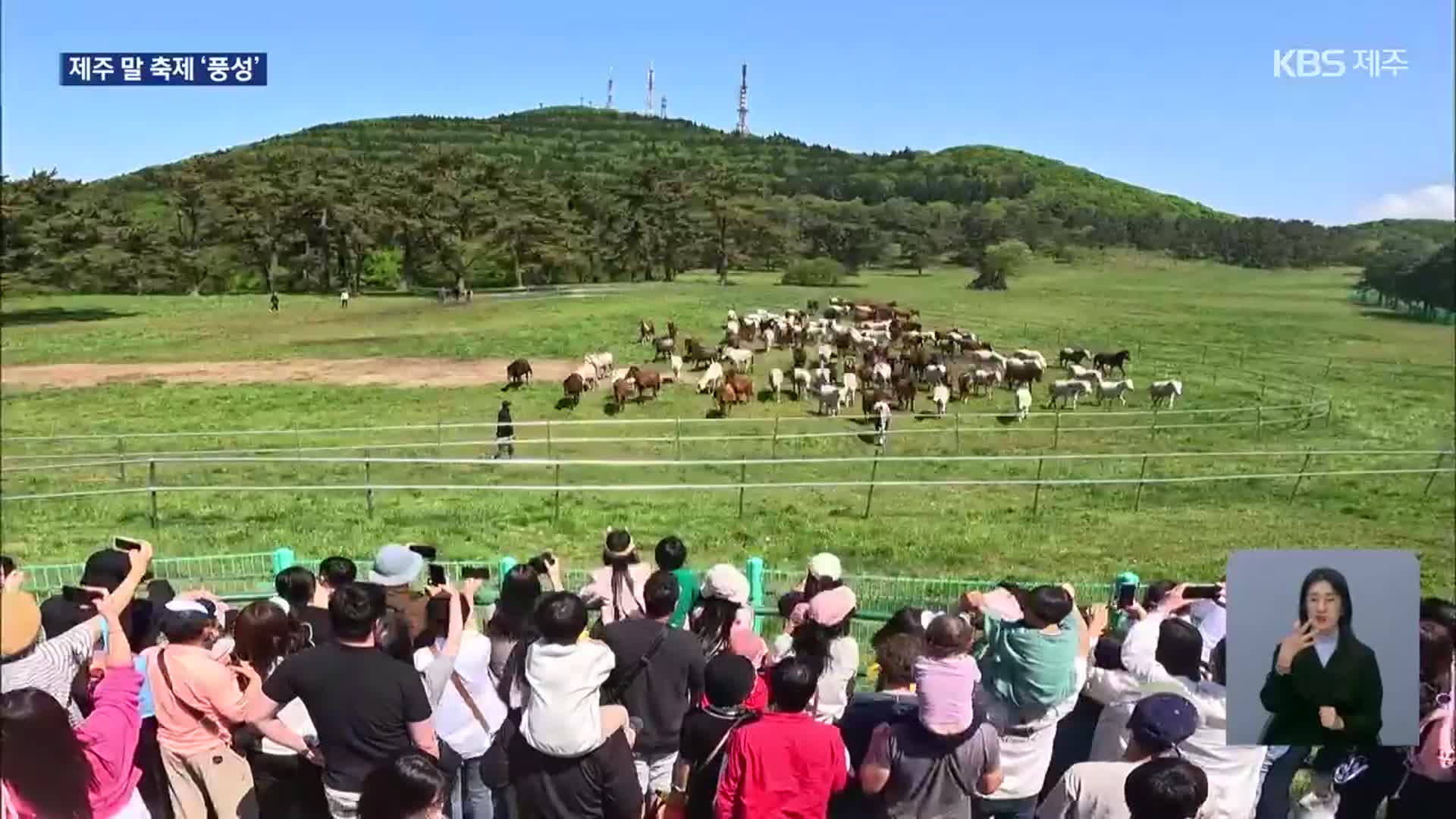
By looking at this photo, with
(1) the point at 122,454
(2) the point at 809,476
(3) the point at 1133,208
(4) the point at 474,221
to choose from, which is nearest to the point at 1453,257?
(3) the point at 1133,208

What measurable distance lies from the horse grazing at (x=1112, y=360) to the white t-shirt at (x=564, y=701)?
6867 mm

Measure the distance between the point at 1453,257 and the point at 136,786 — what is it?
376 inches

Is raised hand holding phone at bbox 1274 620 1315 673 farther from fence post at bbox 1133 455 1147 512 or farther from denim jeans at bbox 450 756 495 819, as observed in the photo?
denim jeans at bbox 450 756 495 819

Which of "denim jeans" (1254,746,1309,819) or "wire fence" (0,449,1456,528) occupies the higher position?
"wire fence" (0,449,1456,528)

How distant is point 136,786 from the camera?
419 cm

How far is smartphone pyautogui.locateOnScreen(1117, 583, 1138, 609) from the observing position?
21.6 ft

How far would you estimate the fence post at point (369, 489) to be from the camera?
9.20 m

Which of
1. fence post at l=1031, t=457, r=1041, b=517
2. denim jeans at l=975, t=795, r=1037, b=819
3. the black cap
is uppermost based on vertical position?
the black cap

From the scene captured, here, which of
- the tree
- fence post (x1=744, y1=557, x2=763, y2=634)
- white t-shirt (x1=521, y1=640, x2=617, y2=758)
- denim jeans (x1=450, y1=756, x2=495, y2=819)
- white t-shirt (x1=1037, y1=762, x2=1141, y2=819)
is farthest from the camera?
the tree

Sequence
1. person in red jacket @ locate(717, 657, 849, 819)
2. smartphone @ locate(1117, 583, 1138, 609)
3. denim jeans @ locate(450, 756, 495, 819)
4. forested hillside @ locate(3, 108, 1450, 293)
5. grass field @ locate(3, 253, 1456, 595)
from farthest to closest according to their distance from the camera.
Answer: grass field @ locate(3, 253, 1456, 595) < forested hillside @ locate(3, 108, 1450, 293) < smartphone @ locate(1117, 583, 1138, 609) < denim jeans @ locate(450, 756, 495, 819) < person in red jacket @ locate(717, 657, 849, 819)

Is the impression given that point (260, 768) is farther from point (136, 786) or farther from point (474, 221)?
point (474, 221)

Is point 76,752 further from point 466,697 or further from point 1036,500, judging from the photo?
point 1036,500

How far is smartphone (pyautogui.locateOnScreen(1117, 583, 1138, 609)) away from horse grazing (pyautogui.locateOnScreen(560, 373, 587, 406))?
15.6 feet

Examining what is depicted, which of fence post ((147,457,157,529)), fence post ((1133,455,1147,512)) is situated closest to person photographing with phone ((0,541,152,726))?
fence post ((147,457,157,529))
